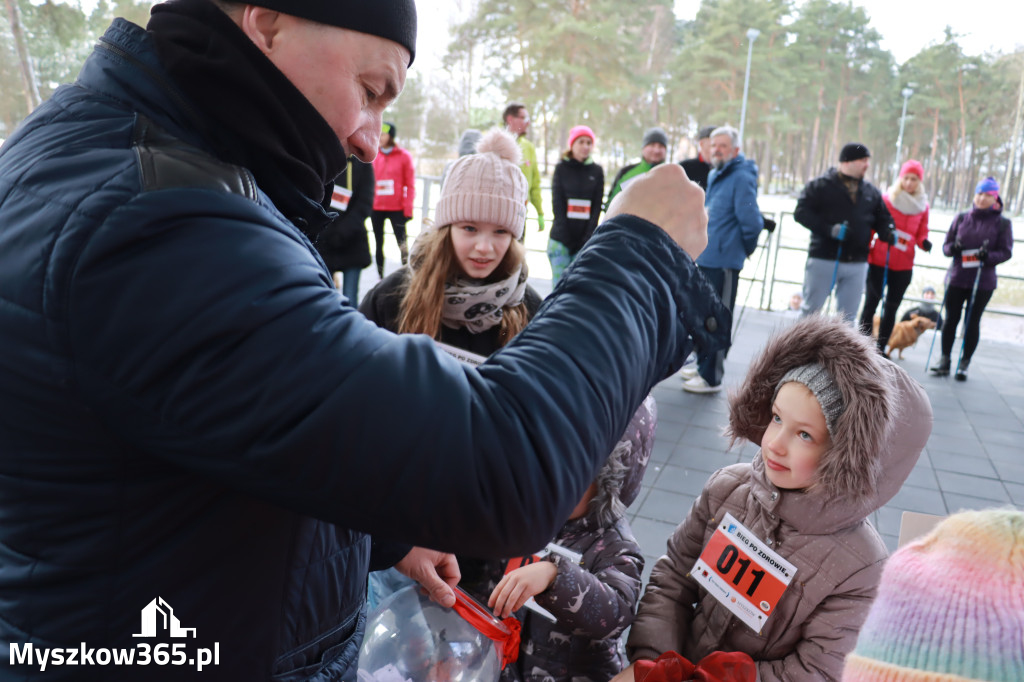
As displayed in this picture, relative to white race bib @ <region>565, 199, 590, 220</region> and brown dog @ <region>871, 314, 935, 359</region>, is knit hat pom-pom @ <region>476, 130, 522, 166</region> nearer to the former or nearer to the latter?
white race bib @ <region>565, 199, 590, 220</region>

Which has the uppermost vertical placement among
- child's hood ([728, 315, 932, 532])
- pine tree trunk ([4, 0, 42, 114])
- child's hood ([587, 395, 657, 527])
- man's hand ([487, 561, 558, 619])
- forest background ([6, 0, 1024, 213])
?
forest background ([6, 0, 1024, 213])

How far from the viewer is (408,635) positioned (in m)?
1.57

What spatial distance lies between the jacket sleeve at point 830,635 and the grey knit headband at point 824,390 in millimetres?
327

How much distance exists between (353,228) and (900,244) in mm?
4612

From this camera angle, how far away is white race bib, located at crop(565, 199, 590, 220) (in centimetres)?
684

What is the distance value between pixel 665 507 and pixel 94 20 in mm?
4986

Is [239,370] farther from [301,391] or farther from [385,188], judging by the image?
[385,188]

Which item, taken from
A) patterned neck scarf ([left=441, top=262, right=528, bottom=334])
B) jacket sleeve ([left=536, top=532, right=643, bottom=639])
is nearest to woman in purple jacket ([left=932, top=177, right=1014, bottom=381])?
patterned neck scarf ([left=441, top=262, right=528, bottom=334])

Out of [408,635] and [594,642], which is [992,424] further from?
[408,635]

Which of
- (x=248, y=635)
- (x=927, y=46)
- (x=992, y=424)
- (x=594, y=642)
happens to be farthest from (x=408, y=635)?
(x=927, y=46)

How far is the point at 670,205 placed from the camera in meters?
0.71

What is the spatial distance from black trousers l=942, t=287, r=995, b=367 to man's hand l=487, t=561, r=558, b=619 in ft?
19.5

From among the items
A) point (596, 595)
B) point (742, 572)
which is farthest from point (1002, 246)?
point (596, 595)

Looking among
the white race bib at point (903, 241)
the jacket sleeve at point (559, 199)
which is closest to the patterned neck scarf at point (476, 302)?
the jacket sleeve at point (559, 199)
